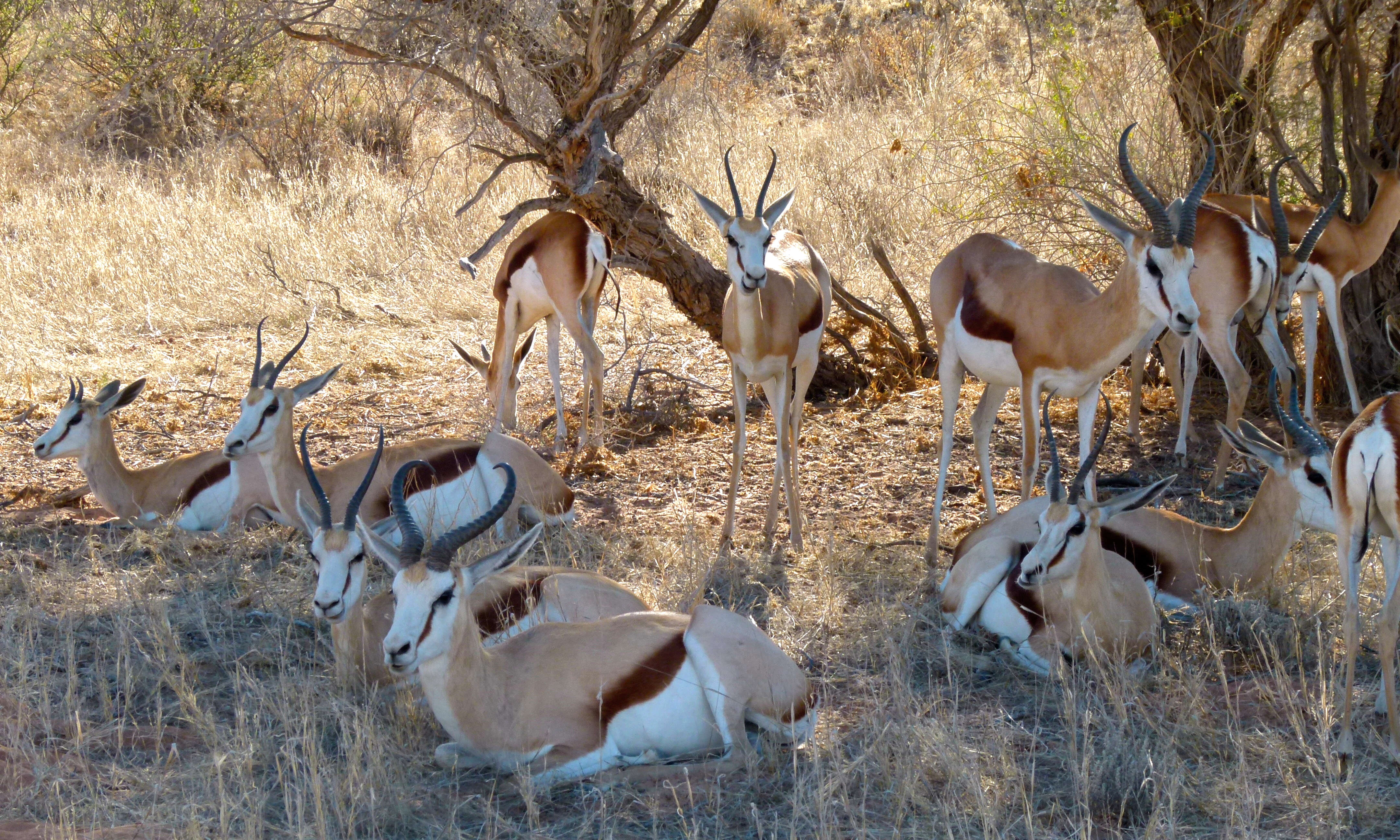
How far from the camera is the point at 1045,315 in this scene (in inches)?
222

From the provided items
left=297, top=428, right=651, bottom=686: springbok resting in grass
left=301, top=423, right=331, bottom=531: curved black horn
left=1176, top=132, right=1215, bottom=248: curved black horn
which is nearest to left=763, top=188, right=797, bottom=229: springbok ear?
left=1176, top=132, right=1215, bottom=248: curved black horn

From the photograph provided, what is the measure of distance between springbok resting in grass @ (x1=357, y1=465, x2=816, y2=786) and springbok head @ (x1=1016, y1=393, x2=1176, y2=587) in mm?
981

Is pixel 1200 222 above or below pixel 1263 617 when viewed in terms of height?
above

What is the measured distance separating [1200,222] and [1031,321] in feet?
5.48

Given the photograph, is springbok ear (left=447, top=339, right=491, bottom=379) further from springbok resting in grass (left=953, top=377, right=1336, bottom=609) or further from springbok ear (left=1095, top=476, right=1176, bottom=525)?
springbok ear (left=1095, top=476, right=1176, bottom=525)

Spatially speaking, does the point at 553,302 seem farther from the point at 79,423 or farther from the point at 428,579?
the point at 428,579

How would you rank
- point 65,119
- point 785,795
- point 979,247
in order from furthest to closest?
1. point 65,119
2. point 979,247
3. point 785,795

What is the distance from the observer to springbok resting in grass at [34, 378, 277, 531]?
6.44 meters

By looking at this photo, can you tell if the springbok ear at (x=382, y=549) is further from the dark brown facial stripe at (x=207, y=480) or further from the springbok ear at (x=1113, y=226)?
the springbok ear at (x=1113, y=226)

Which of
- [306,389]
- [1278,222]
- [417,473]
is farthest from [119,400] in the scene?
[1278,222]

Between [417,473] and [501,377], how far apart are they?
85.4 inches

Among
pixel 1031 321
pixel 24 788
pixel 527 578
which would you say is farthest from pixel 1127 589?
pixel 24 788

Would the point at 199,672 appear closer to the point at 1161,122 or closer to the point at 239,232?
the point at 1161,122

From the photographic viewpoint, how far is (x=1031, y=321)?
5.68 meters
